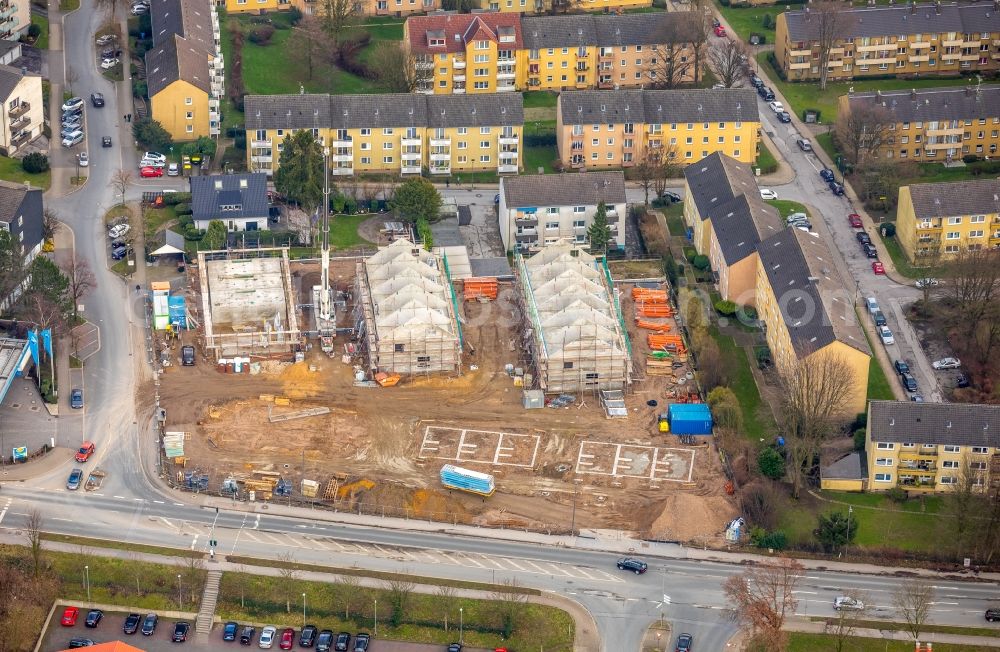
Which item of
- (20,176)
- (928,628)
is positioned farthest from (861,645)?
(20,176)

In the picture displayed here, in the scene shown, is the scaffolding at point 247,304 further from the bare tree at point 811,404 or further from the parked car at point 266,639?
the bare tree at point 811,404

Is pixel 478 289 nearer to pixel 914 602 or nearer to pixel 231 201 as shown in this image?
pixel 231 201

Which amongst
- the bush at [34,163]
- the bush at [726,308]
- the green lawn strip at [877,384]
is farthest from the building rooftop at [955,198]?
the bush at [34,163]

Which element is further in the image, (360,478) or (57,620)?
(360,478)

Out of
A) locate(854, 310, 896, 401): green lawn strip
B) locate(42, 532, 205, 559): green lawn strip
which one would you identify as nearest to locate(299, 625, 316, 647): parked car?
locate(42, 532, 205, 559): green lawn strip

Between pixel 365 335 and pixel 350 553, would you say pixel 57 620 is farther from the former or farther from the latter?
pixel 365 335

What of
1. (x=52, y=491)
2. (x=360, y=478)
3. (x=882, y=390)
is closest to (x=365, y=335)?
(x=360, y=478)

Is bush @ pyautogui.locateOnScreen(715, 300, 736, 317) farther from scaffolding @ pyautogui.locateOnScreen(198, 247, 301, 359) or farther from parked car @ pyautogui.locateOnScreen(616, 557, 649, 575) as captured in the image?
scaffolding @ pyautogui.locateOnScreen(198, 247, 301, 359)
